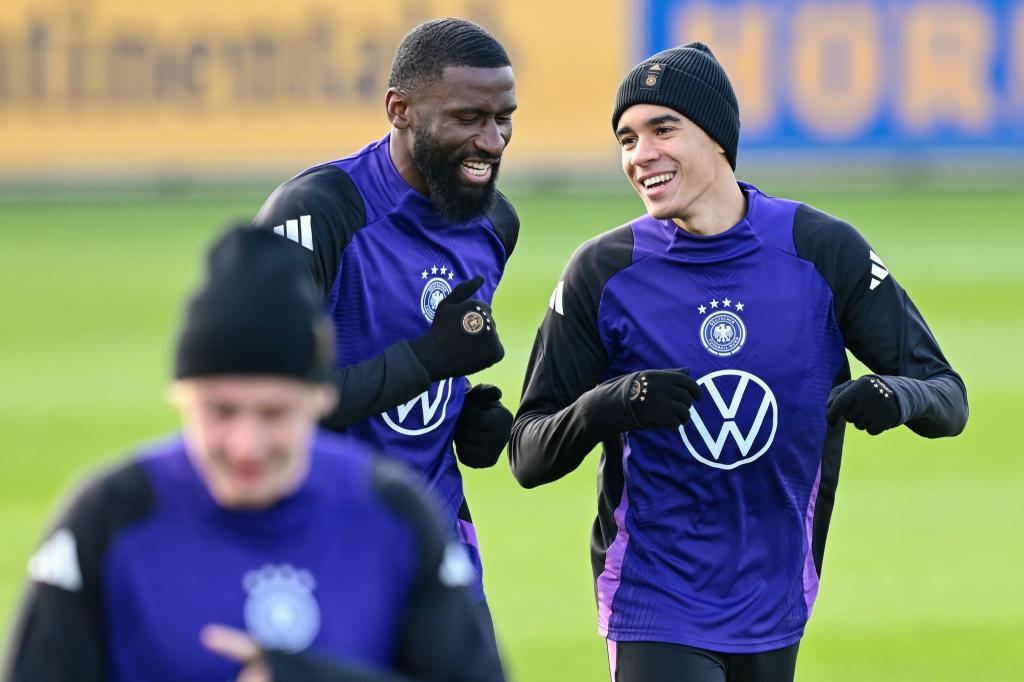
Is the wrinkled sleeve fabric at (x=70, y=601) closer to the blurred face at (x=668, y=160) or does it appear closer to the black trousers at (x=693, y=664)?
the black trousers at (x=693, y=664)

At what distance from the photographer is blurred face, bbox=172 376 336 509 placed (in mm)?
2553

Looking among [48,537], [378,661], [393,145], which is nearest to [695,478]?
[393,145]

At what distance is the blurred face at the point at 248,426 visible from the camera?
255cm

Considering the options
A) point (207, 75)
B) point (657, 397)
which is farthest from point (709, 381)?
point (207, 75)

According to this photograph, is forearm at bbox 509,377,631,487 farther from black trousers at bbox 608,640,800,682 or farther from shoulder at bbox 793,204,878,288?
shoulder at bbox 793,204,878,288

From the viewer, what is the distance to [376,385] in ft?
14.9

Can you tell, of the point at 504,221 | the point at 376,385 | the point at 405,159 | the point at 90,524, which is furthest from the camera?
the point at 504,221

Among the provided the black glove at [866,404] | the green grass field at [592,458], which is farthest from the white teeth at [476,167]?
the green grass field at [592,458]

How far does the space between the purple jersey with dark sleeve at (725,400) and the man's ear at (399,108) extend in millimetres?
658

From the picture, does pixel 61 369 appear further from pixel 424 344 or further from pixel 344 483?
pixel 344 483

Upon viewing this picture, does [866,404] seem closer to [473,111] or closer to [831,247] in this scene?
[831,247]

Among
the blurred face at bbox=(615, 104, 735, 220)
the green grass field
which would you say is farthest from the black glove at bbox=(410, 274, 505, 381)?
the green grass field

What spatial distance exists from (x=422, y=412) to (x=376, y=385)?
33 centimetres

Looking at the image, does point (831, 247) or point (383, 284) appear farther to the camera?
point (383, 284)
